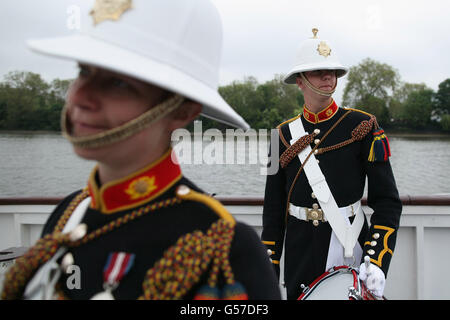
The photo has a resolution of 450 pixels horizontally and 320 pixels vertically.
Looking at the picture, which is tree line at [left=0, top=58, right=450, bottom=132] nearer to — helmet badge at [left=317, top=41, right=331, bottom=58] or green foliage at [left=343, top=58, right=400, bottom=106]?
green foliage at [left=343, top=58, right=400, bottom=106]

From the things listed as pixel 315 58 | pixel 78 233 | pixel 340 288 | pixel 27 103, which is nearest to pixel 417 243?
pixel 340 288

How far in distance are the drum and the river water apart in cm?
1005

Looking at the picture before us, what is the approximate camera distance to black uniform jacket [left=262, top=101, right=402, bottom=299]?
204cm

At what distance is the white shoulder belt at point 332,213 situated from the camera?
2.08 metres

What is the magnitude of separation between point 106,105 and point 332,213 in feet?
5.22

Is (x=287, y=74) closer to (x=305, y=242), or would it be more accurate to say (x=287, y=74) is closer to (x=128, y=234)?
(x=305, y=242)

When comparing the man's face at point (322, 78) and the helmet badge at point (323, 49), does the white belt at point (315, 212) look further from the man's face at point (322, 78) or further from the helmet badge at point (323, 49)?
the helmet badge at point (323, 49)

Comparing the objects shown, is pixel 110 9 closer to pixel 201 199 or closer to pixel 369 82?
pixel 201 199

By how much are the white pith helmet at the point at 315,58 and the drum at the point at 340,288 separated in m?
1.16

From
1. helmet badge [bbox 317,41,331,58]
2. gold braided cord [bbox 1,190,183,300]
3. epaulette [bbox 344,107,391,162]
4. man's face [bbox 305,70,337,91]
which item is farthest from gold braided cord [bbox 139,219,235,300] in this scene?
helmet badge [bbox 317,41,331,58]

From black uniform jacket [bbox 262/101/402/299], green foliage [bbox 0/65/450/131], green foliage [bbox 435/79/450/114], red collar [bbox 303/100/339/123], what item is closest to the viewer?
black uniform jacket [bbox 262/101/402/299]

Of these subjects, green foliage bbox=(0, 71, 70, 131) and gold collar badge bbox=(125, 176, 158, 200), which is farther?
green foliage bbox=(0, 71, 70, 131)

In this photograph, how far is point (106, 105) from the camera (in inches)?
32.9

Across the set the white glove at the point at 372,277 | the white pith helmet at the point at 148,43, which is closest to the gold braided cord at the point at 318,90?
the white glove at the point at 372,277
